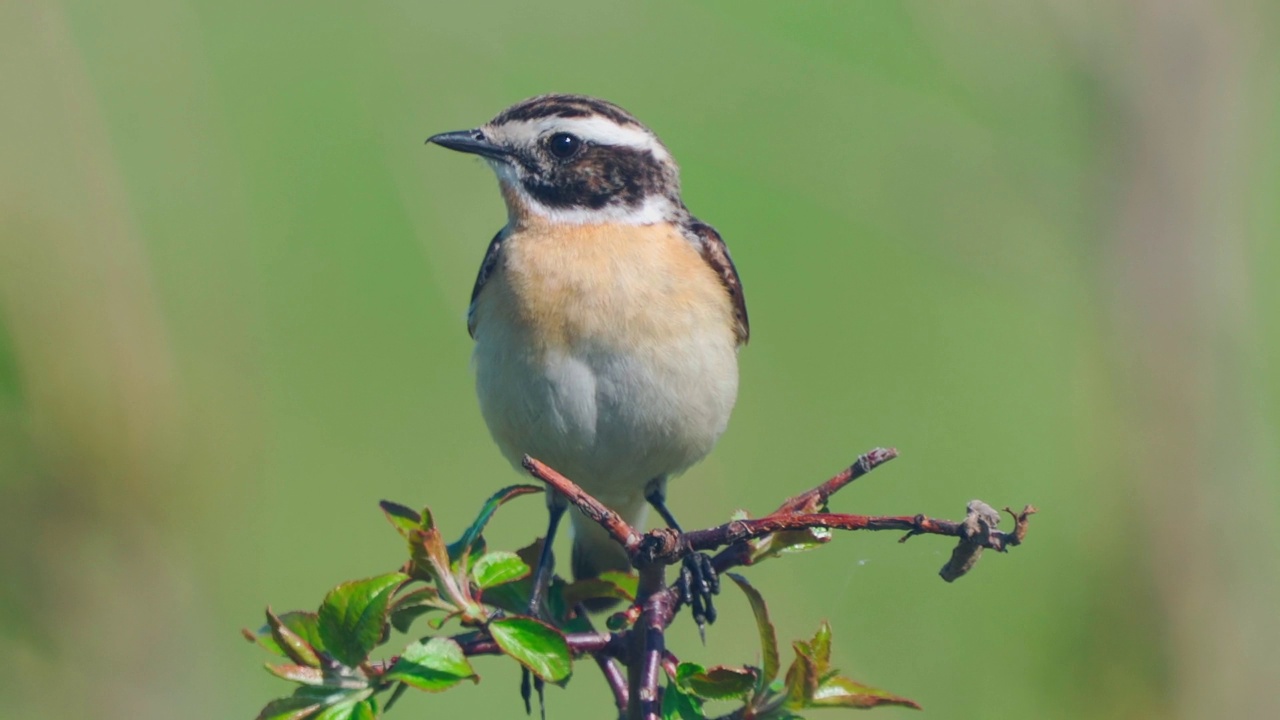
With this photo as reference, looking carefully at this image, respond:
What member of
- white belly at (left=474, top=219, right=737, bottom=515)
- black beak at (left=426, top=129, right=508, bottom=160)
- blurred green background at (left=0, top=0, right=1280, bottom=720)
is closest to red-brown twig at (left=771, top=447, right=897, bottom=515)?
blurred green background at (left=0, top=0, right=1280, bottom=720)

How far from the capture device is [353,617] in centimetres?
220

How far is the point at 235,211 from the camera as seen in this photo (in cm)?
749

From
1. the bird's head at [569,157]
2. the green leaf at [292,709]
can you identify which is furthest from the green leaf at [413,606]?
the bird's head at [569,157]

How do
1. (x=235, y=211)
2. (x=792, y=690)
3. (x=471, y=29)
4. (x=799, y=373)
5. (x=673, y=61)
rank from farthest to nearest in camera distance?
1. (x=799, y=373)
2. (x=235, y=211)
3. (x=673, y=61)
4. (x=471, y=29)
5. (x=792, y=690)

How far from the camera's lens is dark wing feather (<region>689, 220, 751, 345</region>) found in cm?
507

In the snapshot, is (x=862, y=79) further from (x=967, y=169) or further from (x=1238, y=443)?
(x=1238, y=443)

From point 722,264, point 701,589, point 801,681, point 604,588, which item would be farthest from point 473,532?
point 722,264

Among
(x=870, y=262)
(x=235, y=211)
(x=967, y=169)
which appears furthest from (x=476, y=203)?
(x=870, y=262)

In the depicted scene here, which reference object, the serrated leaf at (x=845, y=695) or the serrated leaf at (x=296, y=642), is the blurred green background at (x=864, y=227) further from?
the serrated leaf at (x=296, y=642)

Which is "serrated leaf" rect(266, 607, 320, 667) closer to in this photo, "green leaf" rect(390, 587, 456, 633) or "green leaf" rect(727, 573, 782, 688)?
"green leaf" rect(390, 587, 456, 633)

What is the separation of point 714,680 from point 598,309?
2450 millimetres

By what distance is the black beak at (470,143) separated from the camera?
4867 millimetres

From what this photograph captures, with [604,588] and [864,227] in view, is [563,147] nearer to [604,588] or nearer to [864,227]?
[864,227]

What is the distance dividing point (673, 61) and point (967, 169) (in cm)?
144
